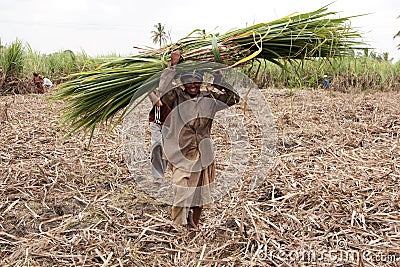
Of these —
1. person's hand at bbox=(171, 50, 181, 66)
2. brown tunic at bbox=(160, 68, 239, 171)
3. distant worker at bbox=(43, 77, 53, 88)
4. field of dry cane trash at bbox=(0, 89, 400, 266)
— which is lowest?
field of dry cane trash at bbox=(0, 89, 400, 266)

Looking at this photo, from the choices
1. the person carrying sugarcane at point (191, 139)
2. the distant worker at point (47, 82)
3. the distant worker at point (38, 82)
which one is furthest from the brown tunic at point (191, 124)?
the distant worker at point (47, 82)

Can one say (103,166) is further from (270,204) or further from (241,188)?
(270,204)

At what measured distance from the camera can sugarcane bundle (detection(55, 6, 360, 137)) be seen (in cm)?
238

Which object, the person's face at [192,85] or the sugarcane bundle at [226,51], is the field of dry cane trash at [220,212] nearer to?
the sugarcane bundle at [226,51]

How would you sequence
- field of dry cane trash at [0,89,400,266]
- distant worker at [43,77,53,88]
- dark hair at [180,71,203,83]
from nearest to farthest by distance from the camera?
field of dry cane trash at [0,89,400,266], dark hair at [180,71,203,83], distant worker at [43,77,53,88]

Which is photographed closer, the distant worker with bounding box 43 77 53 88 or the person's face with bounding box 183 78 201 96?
the person's face with bounding box 183 78 201 96

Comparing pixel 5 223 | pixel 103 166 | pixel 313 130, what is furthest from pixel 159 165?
pixel 313 130

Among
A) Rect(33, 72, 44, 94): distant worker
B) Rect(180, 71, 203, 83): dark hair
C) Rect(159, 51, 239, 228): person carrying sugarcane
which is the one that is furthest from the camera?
Rect(33, 72, 44, 94): distant worker

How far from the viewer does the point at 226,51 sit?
238 cm

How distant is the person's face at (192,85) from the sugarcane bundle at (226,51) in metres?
0.13

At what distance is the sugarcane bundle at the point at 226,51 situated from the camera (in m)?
2.38

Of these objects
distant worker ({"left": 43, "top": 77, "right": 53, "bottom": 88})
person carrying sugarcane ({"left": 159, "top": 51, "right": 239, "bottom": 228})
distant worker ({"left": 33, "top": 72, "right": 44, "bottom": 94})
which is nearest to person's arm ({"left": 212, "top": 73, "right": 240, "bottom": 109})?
person carrying sugarcane ({"left": 159, "top": 51, "right": 239, "bottom": 228})

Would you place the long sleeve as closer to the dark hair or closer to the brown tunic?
the brown tunic

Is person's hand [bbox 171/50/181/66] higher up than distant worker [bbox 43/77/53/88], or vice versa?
person's hand [bbox 171/50/181/66]
